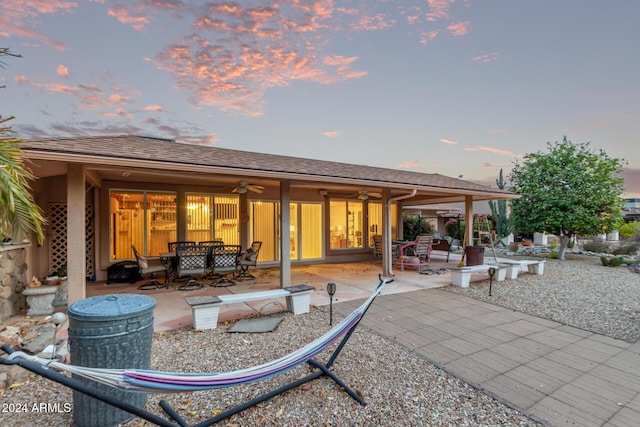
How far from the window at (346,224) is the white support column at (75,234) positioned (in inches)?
308

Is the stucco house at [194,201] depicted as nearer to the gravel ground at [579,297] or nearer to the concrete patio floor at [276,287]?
the concrete patio floor at [276,287]

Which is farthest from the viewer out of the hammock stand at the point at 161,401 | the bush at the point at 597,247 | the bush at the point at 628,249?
the bush at the point at 597,247

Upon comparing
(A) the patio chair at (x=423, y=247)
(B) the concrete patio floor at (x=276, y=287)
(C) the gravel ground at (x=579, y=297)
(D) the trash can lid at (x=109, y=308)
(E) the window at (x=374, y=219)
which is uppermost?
(E) the window at (x=374, y=219)

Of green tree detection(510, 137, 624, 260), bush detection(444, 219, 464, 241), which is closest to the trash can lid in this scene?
green tree detection(510, 137, 624, 260)

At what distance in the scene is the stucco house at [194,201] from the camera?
14.9 ft

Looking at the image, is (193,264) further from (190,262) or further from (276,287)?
(276,287)

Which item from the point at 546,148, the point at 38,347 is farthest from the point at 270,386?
the point at 546,148

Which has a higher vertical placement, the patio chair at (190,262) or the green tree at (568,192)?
the green tree at (568,192)

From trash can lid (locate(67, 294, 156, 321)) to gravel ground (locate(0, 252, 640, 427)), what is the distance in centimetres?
90

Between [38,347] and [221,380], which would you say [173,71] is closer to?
[38,347]

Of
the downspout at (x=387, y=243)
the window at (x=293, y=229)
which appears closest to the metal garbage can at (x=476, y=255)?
the downspout at (x=387, y=243)

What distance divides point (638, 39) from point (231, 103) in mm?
11990

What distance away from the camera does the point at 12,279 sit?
4.70m

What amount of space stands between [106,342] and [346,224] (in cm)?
993
